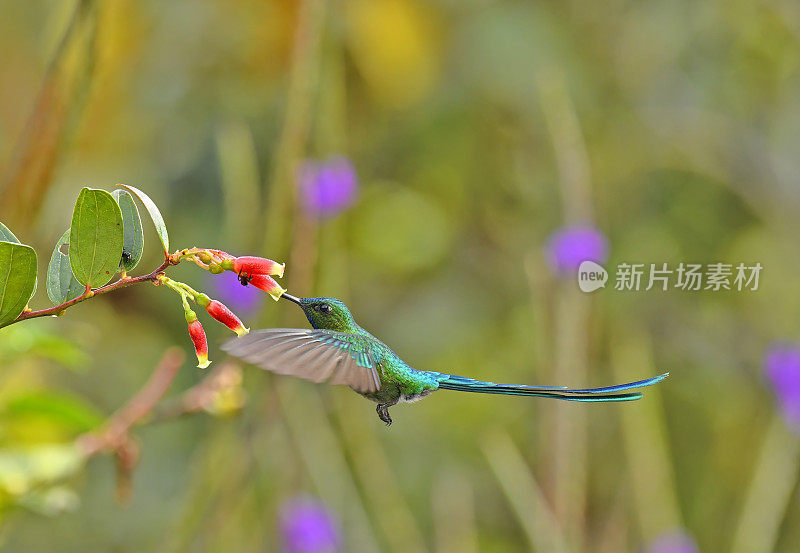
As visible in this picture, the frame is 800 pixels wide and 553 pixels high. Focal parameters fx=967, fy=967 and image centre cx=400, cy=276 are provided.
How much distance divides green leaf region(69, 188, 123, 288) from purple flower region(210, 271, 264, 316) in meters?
0.79

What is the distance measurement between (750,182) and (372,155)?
0.87 m

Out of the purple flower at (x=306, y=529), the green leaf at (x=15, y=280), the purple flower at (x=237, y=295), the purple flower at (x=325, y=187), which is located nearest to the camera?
the green leaf at (x=15, y=280)

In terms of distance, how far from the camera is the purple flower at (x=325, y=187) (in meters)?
1.12

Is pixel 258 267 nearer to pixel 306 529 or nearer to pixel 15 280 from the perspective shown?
pixel 15 280

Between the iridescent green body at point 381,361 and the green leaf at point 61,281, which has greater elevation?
the iridescent green body at point 381,361

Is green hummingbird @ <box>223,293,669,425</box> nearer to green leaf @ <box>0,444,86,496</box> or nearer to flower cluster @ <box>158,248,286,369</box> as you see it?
flower cluster @ <box>158,248,286,369</box>

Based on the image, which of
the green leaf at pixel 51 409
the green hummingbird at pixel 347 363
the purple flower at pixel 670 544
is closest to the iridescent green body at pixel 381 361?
the green hummingbird at pixel 347 363

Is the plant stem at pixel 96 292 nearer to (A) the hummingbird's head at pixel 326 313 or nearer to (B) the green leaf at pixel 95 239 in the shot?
(B) the green leaf at pixel 95 239

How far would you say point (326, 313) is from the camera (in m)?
0.57

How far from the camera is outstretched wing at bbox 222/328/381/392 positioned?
44 cm

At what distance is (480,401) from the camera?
2.30 meters

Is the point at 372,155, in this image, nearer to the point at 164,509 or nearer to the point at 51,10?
the point at 51,10

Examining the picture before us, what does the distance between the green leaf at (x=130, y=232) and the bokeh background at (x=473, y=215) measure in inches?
45.3

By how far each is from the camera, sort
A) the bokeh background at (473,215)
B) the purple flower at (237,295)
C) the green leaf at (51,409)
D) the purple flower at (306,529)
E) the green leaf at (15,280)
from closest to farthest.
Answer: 1. the green leaf at (15,280)
2. the green leaf at (51,409)
3. the purple flower at (237,295)
4. the purple flower at (306,529)
5. the bokeh background at (473,215)
